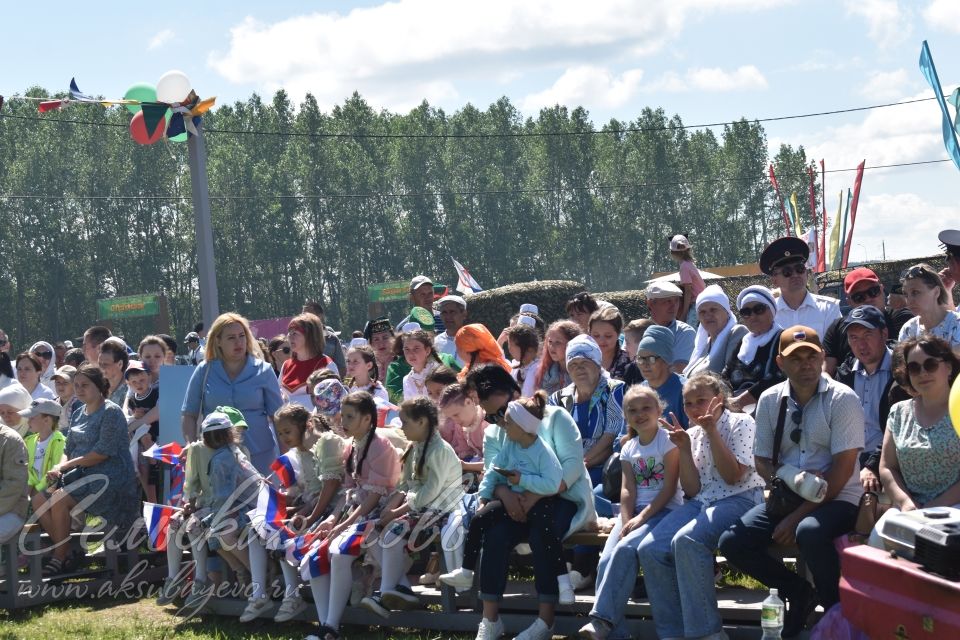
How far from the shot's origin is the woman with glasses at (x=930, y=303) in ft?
19.3

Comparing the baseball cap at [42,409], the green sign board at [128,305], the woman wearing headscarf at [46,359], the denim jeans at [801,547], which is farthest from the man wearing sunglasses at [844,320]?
the green sign board at [128,305]

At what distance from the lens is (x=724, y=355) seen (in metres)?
6.31

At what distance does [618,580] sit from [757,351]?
1570 millimetres

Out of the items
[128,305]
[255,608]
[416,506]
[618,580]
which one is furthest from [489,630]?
[128,305]

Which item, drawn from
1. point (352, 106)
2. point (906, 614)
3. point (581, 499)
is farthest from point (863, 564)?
point (352, 106)

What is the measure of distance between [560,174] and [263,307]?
20.4m

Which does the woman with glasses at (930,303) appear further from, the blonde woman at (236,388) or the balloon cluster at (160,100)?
the balloon cluster at (160,100)

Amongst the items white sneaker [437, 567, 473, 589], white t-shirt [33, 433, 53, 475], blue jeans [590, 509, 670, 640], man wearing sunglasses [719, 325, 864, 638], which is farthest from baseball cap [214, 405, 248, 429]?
man wearing sunglasses [719, 325, 864, 638]

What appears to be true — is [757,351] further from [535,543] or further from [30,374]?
[30,374]

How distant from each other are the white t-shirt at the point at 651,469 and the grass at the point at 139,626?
51.6 inches

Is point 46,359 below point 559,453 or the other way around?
the other way around

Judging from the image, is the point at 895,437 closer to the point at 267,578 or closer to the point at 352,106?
the point at 267,578

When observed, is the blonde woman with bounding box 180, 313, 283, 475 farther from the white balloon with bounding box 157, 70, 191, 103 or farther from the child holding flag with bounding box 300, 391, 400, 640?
the white balloon with bounding box 157, 70, 191, 103

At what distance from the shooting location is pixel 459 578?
5816 millimetres
